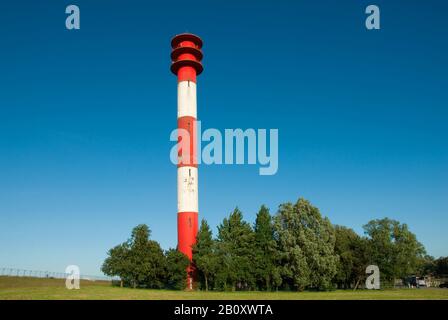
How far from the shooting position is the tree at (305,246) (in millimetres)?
60000

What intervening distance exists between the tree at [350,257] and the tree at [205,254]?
22620mm

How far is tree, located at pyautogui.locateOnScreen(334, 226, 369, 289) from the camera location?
70438mm

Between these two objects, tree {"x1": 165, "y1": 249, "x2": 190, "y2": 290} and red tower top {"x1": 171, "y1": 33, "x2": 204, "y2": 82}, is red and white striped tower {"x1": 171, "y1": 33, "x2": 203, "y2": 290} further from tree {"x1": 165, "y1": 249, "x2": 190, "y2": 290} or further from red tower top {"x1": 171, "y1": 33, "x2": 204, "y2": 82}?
tree {"x1": 165, "y1": 249, "x2": 190, "y2": 290}

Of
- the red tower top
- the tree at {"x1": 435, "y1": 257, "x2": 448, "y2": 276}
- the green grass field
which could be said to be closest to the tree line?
the green grass field

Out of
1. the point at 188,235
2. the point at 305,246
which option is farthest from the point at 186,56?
the point at 305,246

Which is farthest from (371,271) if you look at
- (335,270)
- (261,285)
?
(261,285)

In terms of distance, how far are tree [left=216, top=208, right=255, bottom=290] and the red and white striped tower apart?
4362 millimetres

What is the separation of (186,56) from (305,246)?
113 feet

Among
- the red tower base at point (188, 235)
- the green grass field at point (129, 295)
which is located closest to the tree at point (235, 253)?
the red tower base at point (188, 235)

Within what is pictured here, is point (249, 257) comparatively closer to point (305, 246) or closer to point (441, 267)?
point (305, 246)

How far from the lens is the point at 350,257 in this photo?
70.9 m
